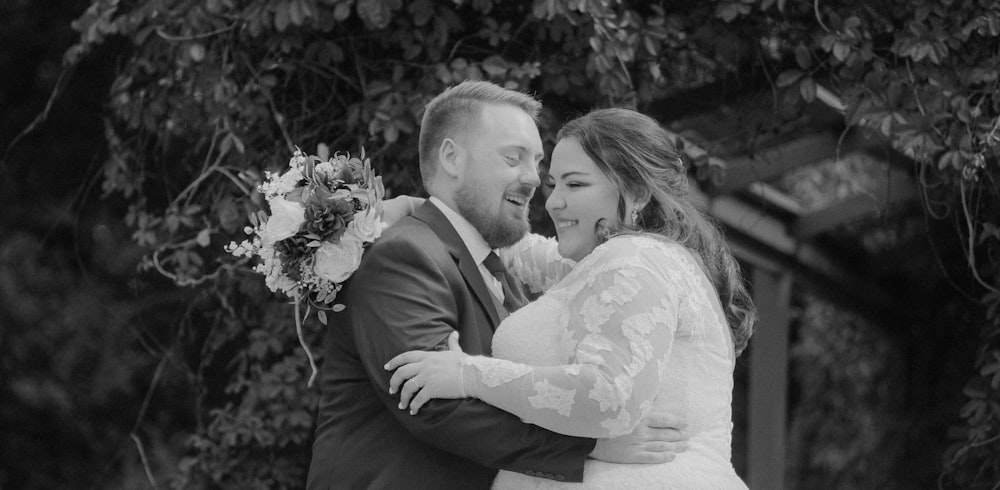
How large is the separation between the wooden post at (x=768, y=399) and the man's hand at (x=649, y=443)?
11.5ft

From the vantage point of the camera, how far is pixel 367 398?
2.80m

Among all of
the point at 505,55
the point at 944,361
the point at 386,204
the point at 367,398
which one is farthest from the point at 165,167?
the point at 944,361

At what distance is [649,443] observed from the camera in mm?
2598

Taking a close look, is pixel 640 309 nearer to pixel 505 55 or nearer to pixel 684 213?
pixel 684 213

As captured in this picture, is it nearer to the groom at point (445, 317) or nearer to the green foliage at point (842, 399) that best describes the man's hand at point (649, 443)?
the groom at point (445, 317)

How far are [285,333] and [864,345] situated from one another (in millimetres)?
4315

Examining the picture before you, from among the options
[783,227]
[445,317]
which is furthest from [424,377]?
[783,227]

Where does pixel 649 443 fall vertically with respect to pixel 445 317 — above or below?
below

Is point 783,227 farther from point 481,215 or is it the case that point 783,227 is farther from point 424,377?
point 424,377

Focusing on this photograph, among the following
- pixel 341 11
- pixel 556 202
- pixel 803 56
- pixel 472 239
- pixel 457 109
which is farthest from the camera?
pixel 803 56

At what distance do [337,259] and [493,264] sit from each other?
533mm

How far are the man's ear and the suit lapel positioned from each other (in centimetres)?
13

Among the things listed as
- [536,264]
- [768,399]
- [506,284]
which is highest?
[506,284]

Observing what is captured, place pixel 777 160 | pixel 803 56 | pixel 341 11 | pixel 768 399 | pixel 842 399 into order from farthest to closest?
pixel 842 399 → pixel 768 399 → pixel 777 160 → pixel 803 56 → pixel 341 11
